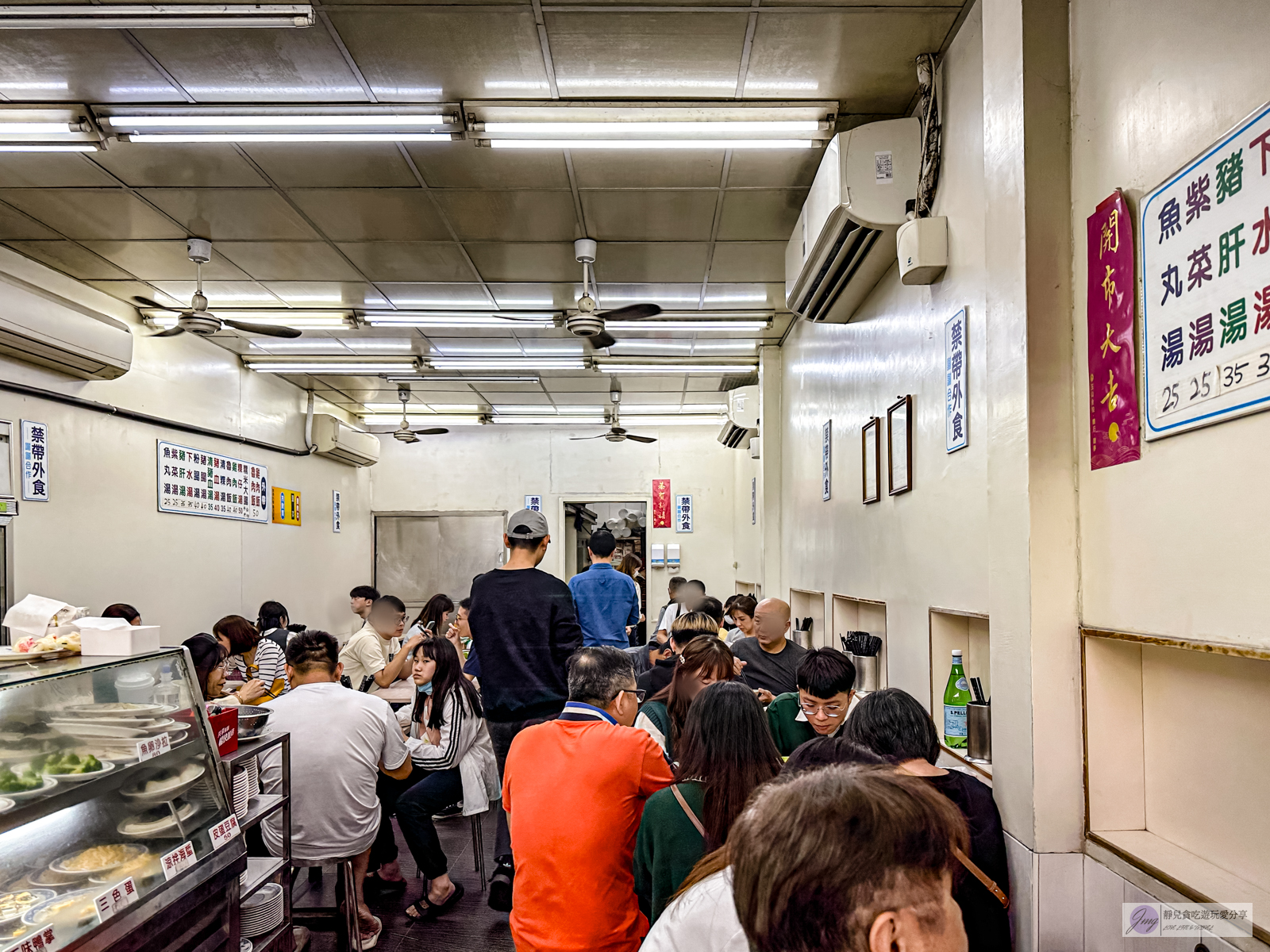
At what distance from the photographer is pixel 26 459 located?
5.89 m

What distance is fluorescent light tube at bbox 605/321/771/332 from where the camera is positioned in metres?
7.74

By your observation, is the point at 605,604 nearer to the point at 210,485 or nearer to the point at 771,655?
the point at 771,655

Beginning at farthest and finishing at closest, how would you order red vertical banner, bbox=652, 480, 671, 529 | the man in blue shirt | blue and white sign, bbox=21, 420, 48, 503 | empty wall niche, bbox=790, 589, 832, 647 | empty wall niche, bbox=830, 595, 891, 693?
red vertical banner, bbox=652, 480, 671, 529 < empty wall niche, bbox=790, 589, 832, 647 < blue and white sign, bbox=21, 420, 48, 503 < the man in blue shirt < empty wall niche, bbox=830, 595, 891, 693

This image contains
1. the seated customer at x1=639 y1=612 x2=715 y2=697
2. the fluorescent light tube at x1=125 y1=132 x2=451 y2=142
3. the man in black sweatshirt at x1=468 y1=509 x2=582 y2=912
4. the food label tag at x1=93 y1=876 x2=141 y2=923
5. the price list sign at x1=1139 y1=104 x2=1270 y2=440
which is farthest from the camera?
the seated customer at x1=639 y1=612 x2=715 y2=697

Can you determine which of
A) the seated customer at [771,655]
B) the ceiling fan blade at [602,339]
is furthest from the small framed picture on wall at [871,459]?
the ceiling fan blade at [602,339]

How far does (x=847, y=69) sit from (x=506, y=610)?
2.77 meters

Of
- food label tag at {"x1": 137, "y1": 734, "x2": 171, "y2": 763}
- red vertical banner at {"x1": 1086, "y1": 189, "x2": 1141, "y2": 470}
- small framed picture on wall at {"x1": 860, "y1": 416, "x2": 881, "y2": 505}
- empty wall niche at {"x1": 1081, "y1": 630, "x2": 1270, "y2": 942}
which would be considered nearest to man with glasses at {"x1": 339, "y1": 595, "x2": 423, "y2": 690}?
small framed picture on wall at {"x1": 860, "y1": 416, "x2": 881, "y2": 505}

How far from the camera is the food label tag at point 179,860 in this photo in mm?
2430

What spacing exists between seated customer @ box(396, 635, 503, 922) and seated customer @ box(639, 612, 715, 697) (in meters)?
0.83

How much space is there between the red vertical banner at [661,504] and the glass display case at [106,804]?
34.4ft

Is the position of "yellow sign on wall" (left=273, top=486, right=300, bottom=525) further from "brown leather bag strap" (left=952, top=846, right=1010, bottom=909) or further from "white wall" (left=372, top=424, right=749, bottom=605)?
"brown leather bag strap" (left=952, top=846, right=1010, bottom=909)

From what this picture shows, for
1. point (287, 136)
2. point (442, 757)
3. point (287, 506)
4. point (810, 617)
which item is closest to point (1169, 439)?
point (442, 757)

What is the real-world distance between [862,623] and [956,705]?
2.05 meters

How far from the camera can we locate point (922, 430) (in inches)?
152
